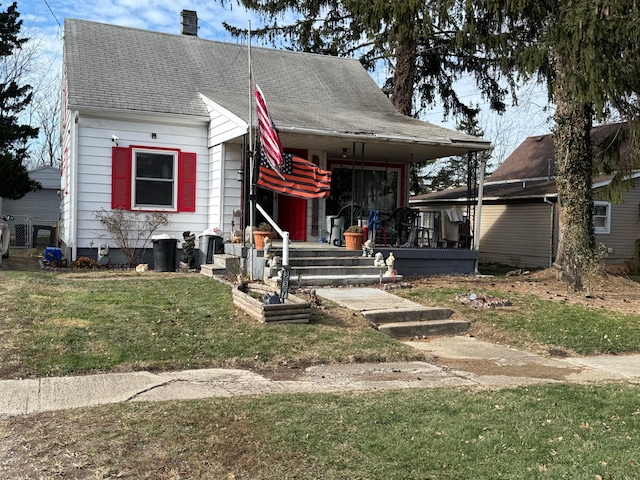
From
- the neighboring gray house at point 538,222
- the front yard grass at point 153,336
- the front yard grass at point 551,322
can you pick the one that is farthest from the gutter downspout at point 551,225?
the front yard grass at point 153,336

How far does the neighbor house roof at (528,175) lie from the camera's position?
70.5 feet

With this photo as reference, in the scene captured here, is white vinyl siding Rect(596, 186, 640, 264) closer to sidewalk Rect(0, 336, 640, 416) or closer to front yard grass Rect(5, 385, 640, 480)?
sidewalk Rect(0, 336, 640, 416)

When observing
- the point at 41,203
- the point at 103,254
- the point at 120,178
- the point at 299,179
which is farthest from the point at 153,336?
the point at 41,203

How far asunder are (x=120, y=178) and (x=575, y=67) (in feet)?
31.9

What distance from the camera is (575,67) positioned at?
10992mm

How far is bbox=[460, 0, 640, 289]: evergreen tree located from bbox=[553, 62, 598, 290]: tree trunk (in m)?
0.02

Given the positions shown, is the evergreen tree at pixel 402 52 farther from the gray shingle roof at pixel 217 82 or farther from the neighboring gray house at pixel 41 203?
the neighboring gray house at pixel 41 203

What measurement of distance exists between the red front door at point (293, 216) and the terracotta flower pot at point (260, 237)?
3.46 metres

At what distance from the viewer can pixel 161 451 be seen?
3.66 metres

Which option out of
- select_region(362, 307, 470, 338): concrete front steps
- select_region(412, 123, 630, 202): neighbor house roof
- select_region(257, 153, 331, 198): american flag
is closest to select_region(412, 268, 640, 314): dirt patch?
select_region(362, 307, 470, 338): concrete front steps

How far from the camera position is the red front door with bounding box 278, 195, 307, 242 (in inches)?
579

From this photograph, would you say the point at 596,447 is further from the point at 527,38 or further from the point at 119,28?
the point at 119,28

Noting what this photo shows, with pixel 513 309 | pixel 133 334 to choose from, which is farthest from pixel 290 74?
pixel 133 334

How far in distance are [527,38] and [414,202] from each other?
572 inches
